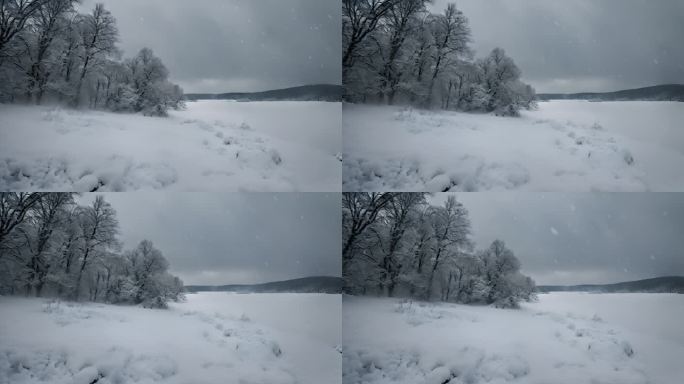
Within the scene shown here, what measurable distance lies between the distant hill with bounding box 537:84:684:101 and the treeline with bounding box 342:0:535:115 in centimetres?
26

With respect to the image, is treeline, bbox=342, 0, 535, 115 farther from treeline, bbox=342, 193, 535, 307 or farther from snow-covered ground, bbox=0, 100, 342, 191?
treeline, bbox=342, 193, 535, 307

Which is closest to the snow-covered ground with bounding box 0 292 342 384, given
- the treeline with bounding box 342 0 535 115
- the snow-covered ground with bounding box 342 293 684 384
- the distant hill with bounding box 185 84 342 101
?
the snow-covered ground with bounding box 342 293 684 384

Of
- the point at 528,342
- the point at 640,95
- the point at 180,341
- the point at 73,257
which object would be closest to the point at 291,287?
the point at 180,341

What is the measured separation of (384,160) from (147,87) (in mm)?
1406

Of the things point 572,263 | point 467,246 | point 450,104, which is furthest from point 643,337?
point 450,104

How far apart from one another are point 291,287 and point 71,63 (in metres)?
1.76

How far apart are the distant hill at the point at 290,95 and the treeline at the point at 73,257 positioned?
2.78ft

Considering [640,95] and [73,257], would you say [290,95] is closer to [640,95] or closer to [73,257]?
[73,257]

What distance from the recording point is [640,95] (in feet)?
12.9

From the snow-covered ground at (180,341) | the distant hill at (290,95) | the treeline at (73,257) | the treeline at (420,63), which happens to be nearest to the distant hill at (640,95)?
the treeline at (420,63)

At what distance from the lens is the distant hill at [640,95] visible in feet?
12.9

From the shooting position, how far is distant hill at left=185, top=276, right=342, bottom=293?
155 inches

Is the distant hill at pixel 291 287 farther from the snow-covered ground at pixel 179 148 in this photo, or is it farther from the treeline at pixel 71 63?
the treeline at pixel 71 63

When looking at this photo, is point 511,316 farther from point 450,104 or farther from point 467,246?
point 450,104
